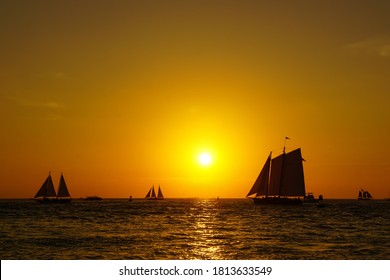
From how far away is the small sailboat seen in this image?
431 feet

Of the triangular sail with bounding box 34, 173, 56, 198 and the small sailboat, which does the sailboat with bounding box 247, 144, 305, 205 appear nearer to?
the small sailboat

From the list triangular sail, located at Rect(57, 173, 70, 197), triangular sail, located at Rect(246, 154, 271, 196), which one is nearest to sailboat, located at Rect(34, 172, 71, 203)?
triangular sail, located at Rect(57, 173, 70, 197)

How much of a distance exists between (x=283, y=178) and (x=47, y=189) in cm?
7476

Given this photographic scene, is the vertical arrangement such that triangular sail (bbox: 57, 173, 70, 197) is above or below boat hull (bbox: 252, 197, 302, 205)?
above

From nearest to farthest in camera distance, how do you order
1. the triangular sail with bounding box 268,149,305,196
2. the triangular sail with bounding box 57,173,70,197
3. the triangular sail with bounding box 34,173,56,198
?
1. the triangular sail with bounding box 268,149,305,196
2. the triangular sail with bounding box 34,173,56,198
3. the triangular sail with bounding box 57,173,70,197

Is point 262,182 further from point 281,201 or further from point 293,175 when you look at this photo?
point 293,175

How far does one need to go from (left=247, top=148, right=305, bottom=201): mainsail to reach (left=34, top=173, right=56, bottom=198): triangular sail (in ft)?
206

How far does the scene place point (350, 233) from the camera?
59.4m

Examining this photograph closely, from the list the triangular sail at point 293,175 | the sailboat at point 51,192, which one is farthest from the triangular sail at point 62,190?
the triangular sail at point 293,175

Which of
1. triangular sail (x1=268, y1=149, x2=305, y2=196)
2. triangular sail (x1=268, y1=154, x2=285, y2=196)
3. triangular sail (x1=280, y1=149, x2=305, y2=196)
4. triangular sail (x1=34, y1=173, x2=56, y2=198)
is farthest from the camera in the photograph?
triangular sail (x1=34, y1=173, x2=56, y2=198)

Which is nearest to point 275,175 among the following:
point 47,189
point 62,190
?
point 62,190

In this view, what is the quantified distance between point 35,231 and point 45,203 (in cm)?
11635

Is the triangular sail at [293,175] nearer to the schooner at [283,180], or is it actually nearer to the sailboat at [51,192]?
the schooner at [283,180]
